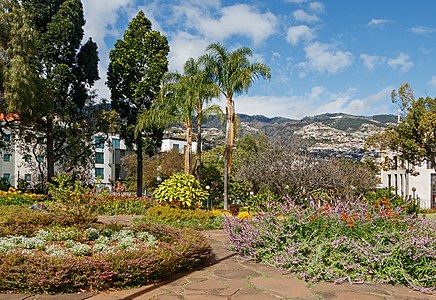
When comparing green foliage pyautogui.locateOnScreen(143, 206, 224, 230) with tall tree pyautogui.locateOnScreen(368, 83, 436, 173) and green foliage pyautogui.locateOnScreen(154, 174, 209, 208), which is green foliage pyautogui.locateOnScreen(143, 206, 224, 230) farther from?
tall tree pyautogui.locateOnScreen(368, 83, 436, 173)

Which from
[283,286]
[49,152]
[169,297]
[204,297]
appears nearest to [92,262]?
[169,297]

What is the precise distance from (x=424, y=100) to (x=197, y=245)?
16.0m

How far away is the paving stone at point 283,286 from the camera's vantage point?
4340mm

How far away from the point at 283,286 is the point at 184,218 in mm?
5577

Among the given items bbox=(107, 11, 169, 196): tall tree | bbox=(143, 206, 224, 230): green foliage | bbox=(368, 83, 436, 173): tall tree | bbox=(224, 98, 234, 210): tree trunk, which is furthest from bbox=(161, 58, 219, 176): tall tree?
bbox=(368, 83, 436, 173): tall tree

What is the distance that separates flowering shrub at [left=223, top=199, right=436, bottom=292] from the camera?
4.77 meters

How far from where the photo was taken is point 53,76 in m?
19.1

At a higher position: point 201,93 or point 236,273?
point 201,93

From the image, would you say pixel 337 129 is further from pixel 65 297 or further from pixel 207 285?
pixel 65 297

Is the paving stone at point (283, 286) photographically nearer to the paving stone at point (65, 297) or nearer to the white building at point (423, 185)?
the paving stone at point (65, 297)

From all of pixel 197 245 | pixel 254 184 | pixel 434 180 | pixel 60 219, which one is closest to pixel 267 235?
pixel 197 245

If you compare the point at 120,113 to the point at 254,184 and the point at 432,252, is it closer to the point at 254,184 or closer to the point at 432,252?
the point at 254,184

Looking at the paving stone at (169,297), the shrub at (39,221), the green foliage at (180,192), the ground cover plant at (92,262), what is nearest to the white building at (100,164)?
the green foliage at (180,192)

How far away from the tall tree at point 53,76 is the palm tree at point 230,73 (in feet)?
24.0
